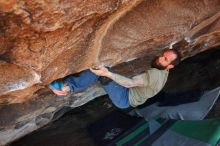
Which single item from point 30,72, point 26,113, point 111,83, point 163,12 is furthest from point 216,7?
point 26,113

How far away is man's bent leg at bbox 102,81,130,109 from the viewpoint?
2621 millimetres

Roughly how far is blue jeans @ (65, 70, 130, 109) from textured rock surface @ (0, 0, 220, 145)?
183 mm

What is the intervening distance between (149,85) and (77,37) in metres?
0.78

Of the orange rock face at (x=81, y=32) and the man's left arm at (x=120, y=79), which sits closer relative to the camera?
the orange rock face at (x=81, y=32)

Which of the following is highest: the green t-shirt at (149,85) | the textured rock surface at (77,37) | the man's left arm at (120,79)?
Answer: the textured rock surface at (77,37)

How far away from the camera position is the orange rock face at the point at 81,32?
5.59 feet

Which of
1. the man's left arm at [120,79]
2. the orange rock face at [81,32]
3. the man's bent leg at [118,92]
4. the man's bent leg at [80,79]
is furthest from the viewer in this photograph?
the man's bent leg at [118,92]

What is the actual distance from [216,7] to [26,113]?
1.67 metres

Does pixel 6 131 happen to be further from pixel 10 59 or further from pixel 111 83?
pixel 10 59

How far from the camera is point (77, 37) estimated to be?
6.54 ft

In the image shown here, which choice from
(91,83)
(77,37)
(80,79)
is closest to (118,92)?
(91,83)

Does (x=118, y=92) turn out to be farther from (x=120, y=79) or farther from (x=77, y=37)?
(x=77, y=37)

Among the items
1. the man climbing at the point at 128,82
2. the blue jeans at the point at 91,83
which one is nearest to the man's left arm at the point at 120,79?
the man climbing at the point at 128,82

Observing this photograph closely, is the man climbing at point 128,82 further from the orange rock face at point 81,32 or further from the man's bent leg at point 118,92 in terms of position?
the orange rock face at point 81,32
